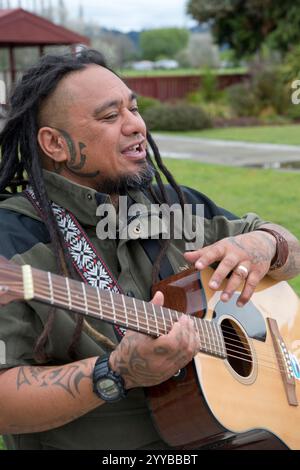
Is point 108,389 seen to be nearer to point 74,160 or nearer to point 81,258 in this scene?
point 81,258

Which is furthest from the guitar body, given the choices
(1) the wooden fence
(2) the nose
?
(1) the wooden fence

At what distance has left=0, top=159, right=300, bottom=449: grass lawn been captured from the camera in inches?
290

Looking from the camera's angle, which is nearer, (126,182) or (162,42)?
(126,182)

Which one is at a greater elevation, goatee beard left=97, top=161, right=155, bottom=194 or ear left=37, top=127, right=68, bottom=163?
ear left=37, top=127, right=68, bottom=163

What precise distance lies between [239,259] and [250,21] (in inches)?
1151

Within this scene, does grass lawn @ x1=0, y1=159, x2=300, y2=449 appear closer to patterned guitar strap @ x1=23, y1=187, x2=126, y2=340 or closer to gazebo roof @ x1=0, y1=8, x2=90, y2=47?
patterned guitar strap @ x1=23, y1=187, x2=126, y2=340

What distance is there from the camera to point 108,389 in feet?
6.30

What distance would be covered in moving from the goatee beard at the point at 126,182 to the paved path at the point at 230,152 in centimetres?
892

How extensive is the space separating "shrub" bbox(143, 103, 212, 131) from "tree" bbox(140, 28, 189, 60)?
241ft

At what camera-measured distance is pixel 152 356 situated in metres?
1.89

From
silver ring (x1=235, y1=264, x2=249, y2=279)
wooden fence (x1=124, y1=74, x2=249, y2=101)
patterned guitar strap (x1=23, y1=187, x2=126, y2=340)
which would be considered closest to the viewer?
patterned guitar strap (x1=23, y1=187, x2=126, y2=340)

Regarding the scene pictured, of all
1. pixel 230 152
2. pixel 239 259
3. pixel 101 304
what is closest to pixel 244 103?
pixel 230 152

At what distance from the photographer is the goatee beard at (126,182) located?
2.42m
